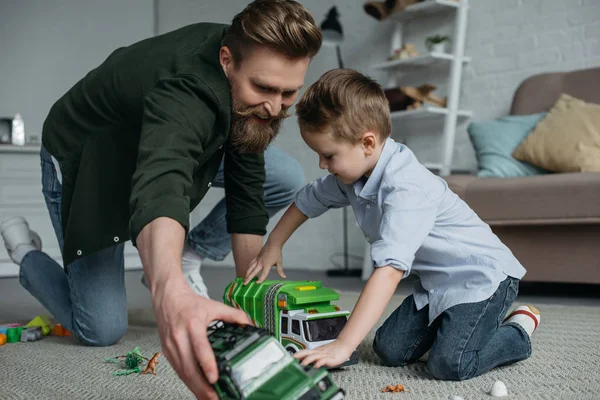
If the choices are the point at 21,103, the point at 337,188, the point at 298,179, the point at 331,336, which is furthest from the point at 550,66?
the point at 21,103

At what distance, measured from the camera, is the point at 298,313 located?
4.16 feet

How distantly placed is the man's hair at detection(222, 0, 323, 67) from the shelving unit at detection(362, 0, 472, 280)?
6.37 ft

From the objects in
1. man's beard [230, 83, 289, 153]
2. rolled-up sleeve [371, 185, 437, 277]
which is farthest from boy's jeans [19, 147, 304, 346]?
rolled-up sleeve [371, 185, 437, 277]

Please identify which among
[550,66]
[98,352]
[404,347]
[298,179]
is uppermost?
Result: [550,66]

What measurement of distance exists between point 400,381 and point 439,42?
7.97 feet

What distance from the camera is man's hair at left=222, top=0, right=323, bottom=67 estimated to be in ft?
3.89

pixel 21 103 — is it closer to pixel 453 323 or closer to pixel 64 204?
pixel 64 204

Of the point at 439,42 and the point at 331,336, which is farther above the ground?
the point at 439,42

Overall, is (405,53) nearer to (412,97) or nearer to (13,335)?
(412,97)

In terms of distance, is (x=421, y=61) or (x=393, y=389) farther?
(x=421, y=61)

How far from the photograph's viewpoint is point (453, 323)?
4.26ft

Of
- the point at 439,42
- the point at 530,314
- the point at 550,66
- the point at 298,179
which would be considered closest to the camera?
the point at 530,314

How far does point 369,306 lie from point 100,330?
2.60 ft

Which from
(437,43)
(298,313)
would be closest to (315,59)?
(437,43)
